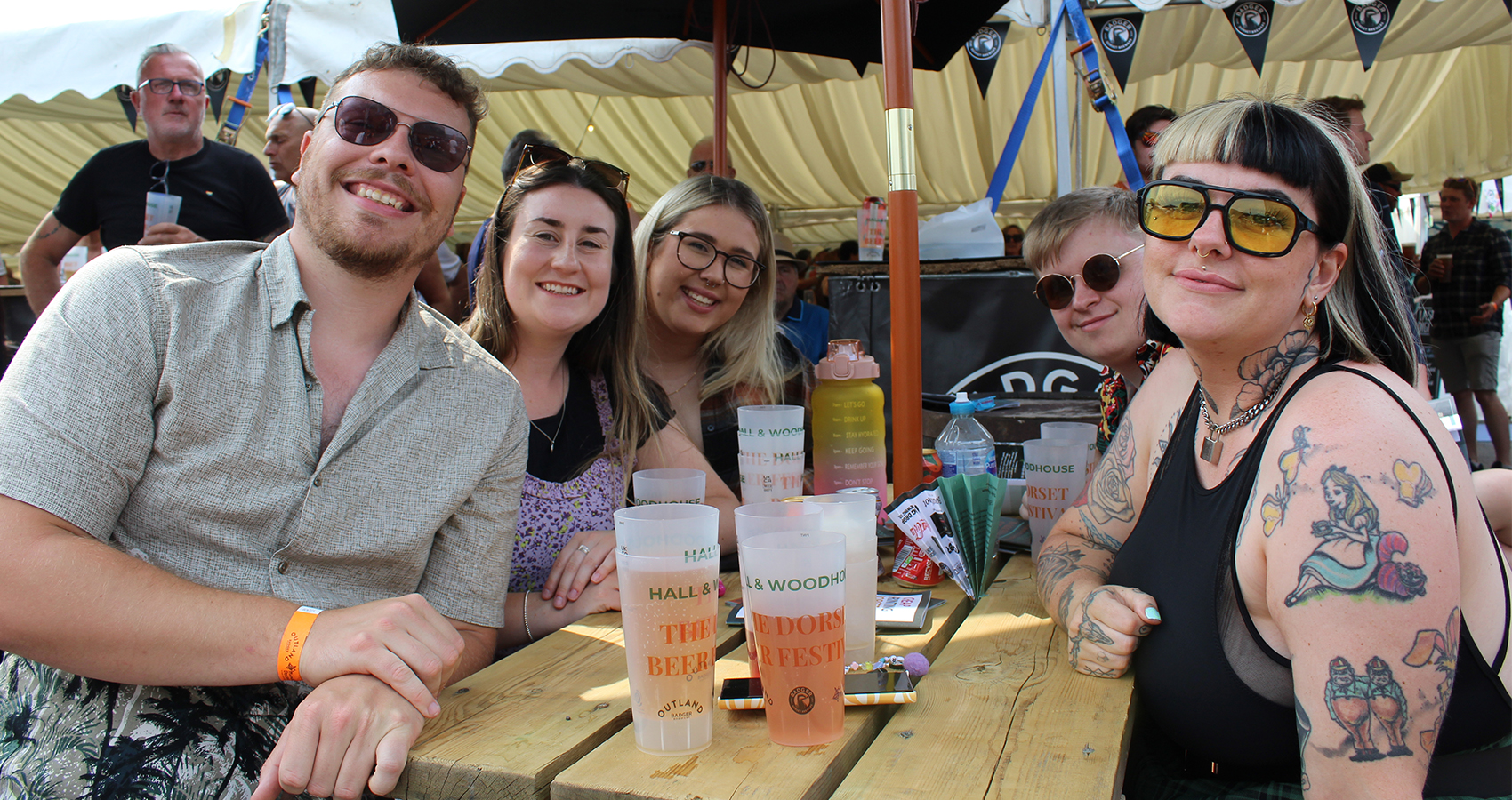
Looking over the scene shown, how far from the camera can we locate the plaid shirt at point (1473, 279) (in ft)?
21.4

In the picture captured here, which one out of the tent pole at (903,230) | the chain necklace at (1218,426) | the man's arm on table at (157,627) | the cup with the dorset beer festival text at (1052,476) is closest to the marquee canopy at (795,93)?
the tent pole at (903,230)

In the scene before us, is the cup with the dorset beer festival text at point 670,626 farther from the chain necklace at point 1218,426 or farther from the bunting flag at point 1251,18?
the bunting flag at point 1251,18

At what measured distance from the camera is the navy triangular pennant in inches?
211

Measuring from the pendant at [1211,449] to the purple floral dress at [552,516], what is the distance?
1.30 meters

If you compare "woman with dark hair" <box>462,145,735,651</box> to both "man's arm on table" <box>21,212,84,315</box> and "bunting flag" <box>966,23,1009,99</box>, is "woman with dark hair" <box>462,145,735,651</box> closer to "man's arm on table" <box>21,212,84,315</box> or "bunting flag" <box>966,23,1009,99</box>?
"man's arm on table" <box>21,212,84,315</box>

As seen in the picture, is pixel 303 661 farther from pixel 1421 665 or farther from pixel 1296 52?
pixel 1296 52

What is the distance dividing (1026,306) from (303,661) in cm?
304

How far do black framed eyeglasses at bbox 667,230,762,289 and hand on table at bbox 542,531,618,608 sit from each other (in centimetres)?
107

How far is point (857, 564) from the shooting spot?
136 cm

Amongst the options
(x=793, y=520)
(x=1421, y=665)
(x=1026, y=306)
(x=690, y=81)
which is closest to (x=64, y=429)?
(x=793, y=520)

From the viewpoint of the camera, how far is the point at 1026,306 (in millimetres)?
3592

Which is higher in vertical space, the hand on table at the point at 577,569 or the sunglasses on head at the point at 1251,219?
the sunglasses on head at the point at 1251,219

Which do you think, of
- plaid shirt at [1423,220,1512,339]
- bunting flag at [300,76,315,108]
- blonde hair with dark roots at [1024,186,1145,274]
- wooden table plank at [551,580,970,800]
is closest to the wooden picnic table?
wooden table plank at [551,580,970,800]

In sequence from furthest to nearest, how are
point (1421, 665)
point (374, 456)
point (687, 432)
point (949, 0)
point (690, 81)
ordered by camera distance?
point (690, 81)
point (949, 0)
point (687, 432)
point (374, 456)
point (1421, 665)
